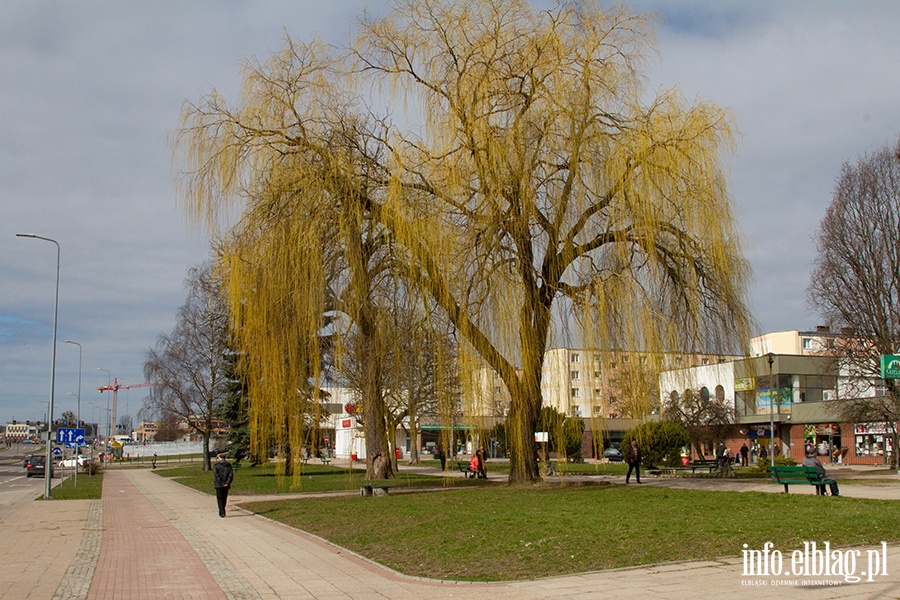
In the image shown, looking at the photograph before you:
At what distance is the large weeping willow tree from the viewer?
1845 cm

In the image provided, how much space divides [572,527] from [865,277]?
114 feet

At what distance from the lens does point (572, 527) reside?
45.5 feet

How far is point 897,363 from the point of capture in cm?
2158

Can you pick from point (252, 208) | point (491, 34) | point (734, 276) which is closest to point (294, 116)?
point (252, 208)

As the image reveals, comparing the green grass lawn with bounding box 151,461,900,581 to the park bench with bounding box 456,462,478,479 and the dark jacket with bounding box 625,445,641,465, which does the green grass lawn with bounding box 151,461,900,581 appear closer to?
the dark jacket with bounding box 625,445,641,465

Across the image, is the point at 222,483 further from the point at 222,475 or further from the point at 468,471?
→ the point at 468,471

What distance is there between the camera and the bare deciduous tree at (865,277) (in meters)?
41.7

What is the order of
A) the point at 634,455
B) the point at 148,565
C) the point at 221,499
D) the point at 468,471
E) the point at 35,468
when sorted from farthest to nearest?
the point at 35,468
the point at 468,471
the point at 634,455
the point at 221,499
the point at 148,565

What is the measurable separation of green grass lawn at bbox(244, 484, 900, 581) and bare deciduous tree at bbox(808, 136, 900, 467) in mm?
25266

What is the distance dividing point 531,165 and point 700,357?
5.90 m

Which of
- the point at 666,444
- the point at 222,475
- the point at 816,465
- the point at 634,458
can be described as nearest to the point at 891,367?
the point at 816,465

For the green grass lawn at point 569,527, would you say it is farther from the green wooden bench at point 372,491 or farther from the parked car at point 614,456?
the parked car at point 614,456

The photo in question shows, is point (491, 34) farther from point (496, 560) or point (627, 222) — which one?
point (496, 560)

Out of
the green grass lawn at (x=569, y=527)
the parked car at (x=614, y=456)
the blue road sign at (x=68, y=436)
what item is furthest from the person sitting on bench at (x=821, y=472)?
the parked car at (x=614, y=456)
